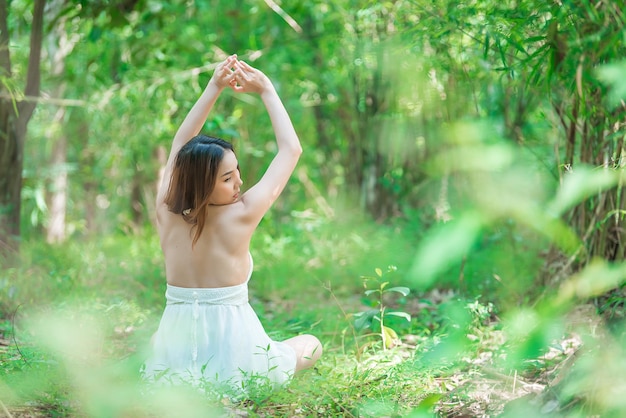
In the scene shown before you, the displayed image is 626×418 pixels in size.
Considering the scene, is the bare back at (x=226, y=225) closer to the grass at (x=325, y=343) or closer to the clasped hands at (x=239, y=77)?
the clasped hands at (x=239, y=77)

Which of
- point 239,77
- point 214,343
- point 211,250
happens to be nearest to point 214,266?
point 211,250

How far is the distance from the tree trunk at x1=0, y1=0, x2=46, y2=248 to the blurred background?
13mm

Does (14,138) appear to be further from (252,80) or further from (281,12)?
(252,80)

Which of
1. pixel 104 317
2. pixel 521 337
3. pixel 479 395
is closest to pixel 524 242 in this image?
pixel 521 337

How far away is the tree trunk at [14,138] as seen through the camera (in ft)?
13.4

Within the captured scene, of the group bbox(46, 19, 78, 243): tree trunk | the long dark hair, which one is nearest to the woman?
the long dark hair

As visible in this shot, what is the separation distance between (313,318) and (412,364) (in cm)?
100

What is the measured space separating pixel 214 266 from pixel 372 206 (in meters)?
3.34

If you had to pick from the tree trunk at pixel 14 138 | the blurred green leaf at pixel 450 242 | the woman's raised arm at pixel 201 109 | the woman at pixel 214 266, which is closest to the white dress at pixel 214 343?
the woman at pixel 214 266

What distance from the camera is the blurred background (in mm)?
1945

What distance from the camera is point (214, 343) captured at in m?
2.43

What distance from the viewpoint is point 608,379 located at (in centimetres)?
172

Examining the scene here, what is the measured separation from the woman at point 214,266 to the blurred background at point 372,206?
0.13 metres

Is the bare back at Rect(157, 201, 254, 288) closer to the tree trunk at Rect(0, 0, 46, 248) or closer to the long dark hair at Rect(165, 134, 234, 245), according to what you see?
the long dark hair at Rect(165, 134, 234, 245)
